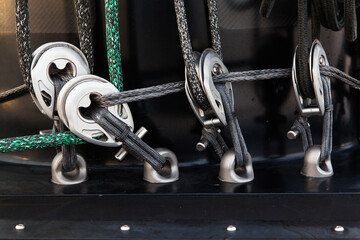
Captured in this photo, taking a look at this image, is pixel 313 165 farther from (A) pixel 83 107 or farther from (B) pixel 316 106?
(A) pixel 83 107

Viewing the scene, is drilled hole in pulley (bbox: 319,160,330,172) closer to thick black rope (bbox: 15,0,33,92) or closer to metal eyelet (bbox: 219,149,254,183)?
metal eyelet (bbox: 219,149,254,183)

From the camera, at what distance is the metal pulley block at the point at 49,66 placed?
2.49 feet

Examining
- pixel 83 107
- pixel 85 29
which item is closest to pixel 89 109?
pixel 83 107

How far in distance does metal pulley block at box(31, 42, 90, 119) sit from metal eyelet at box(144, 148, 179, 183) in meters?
0.17

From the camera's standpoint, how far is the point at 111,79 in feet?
2.58

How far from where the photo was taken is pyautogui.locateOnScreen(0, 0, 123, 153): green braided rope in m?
0.77

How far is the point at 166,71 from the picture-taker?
0.86 meters

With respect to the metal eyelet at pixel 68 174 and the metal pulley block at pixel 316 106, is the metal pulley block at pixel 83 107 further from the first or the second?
the metal pulley block at pixel 316 106

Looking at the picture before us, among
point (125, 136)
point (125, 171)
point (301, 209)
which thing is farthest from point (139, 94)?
point (301, 209)

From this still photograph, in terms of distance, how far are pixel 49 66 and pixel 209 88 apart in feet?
0.79

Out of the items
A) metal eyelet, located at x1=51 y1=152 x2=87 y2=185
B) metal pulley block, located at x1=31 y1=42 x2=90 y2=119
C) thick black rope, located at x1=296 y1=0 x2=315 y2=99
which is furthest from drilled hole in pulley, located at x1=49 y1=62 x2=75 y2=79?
thick black rope, located at x1=296 y1=0 x2=315 y2=99

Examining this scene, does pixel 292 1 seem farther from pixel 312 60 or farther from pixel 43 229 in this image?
pixel 43 229

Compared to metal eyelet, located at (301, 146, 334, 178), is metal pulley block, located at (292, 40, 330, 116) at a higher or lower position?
higher

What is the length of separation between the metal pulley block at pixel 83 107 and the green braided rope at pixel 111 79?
3cm
